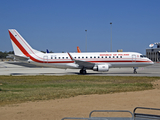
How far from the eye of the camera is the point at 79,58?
1257 inches

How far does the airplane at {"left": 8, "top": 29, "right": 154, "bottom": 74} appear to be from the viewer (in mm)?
31109

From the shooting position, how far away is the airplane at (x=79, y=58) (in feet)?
102

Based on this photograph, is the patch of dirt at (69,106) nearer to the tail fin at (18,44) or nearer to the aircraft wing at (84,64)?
the aircraft wing at (84,64)

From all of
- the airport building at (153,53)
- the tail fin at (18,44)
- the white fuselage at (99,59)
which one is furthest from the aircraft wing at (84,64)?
the airport building at (153,53)

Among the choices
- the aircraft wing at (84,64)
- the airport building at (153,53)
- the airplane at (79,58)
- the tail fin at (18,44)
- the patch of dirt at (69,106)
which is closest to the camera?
the patch of dirt at (69,106)

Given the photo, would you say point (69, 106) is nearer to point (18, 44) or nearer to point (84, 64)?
point (84, 64)

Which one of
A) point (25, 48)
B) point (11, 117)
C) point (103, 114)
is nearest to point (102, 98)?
point (103, 114)

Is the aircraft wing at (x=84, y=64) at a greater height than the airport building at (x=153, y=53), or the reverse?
the airport building at (x=153, y=53)

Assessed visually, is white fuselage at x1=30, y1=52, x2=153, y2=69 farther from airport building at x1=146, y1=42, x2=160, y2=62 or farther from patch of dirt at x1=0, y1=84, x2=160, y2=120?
airport building at x1=146, y1=42, x2=160, y2=62

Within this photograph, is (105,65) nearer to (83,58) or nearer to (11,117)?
(83,58)

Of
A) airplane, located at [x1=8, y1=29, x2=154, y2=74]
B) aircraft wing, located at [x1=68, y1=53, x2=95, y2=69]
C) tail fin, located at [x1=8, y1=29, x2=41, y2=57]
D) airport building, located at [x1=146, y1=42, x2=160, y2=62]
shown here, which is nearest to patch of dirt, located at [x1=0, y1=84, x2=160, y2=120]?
aircraft wing, located at [x1=68, y1=53, x2=95, y2=69]

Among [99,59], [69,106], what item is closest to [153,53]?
[99,59]

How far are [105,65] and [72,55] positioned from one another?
5561mm

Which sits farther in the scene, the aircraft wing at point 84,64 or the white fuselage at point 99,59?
the white fuselage at point 99,59
